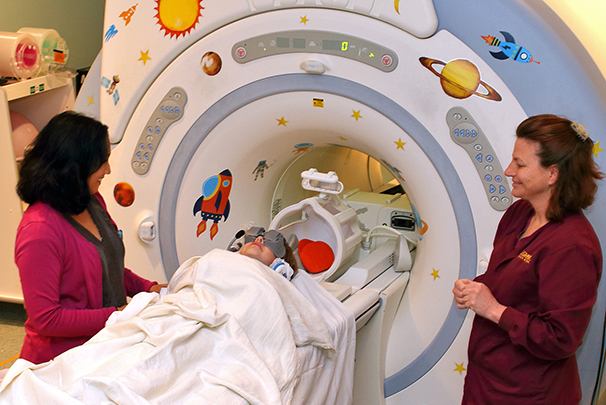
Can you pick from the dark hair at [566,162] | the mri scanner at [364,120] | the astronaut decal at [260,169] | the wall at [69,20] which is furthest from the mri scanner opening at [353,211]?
the wall at [69,20]

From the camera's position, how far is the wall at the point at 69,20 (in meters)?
3.63

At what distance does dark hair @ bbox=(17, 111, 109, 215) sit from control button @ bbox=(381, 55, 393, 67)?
2.70 feet

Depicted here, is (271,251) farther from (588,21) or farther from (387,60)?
(588,21)

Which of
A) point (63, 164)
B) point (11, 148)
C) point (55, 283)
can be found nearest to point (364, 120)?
point (63, 164)

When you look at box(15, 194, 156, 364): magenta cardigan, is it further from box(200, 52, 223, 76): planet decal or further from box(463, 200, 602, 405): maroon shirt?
box(463, 200, 602, 405): maroon shirt

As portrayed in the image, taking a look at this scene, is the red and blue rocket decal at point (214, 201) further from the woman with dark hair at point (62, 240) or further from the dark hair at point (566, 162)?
the dark hair at point (566, 162)

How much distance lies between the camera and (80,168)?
→ 1.43 metres

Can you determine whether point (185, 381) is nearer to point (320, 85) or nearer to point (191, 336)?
point (191, 336)

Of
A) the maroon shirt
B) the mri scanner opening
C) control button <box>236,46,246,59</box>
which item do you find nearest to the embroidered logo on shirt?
the maroon shirt

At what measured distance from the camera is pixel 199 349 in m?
1.27

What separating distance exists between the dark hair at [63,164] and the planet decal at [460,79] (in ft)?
3.09

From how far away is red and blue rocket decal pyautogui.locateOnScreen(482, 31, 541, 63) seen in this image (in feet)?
4.97

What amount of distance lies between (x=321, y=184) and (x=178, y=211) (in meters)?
0.53

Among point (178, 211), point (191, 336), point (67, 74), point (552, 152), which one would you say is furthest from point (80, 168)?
point (67, 74)
